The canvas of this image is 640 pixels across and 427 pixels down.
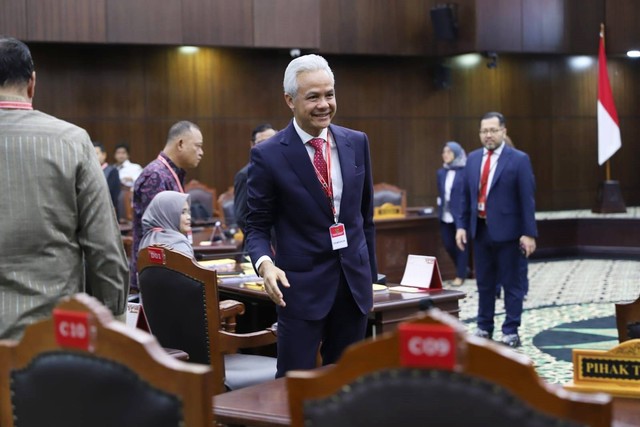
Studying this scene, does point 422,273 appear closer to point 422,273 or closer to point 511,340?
point 422,273

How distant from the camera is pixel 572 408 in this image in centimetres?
118

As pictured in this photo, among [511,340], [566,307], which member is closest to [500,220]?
[511,340]

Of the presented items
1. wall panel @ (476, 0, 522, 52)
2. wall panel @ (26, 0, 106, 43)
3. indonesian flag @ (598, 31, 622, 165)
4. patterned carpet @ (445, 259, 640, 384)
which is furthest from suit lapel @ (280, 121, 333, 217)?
wall panel @ (476, 0, 522, 52)

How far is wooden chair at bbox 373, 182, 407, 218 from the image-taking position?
32.4ft

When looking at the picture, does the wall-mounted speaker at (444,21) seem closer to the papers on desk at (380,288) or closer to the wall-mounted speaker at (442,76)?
the wall-mounted speaker at (442,76)

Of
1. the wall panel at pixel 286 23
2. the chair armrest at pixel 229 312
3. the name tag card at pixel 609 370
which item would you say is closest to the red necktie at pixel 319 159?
the chair armrest at pixel 229 312

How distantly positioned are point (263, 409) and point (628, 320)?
3.54 ft

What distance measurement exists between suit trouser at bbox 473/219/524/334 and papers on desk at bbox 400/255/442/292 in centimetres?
207

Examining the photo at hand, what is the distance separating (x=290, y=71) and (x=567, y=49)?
11.8 metres

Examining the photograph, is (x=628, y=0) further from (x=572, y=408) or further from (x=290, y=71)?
(x=572, y=408)

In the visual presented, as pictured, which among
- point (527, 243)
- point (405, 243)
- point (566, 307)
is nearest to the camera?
point (527, 243)

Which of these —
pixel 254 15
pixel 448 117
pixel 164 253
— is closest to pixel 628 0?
pixel 448 117

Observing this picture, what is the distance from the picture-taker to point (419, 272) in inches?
159

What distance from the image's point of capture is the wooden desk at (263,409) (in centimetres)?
186
